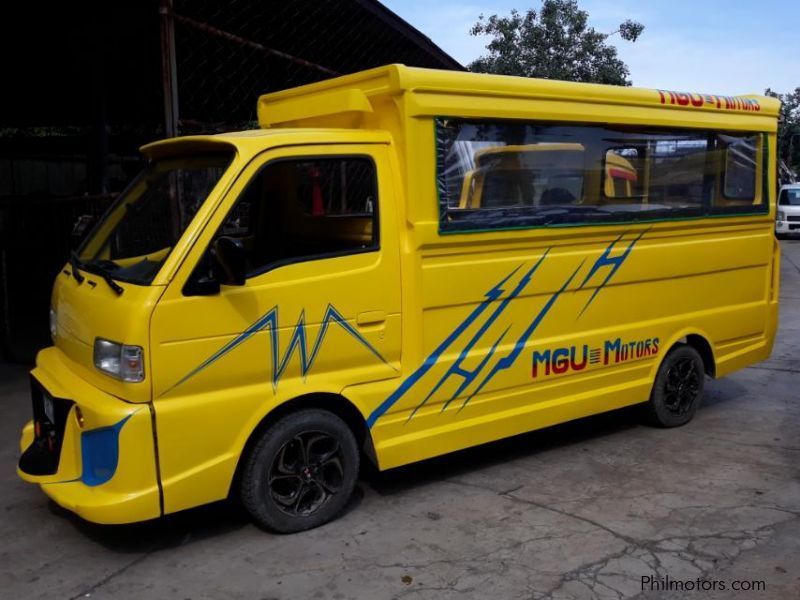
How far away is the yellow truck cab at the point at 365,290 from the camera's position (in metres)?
3.62

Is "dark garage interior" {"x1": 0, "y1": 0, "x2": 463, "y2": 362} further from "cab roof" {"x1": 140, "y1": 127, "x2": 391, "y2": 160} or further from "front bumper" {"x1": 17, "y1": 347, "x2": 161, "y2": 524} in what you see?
"front bumper" {"x1": 17, "y1": 347, "x2": 161, "y2": 524}

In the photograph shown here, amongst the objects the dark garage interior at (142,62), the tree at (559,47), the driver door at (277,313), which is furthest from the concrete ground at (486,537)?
the tree at (559,47)

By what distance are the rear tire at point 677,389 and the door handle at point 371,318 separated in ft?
8.31

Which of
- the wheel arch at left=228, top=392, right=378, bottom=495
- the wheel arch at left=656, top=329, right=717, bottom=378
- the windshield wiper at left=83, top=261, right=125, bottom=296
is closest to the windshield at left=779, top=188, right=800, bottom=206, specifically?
the wheel arch at left=656, top=329, right=717, bottom=378

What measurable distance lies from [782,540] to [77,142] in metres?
16.3

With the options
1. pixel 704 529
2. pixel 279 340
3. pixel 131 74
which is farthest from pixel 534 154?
pixel 131 74

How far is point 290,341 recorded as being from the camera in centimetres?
389

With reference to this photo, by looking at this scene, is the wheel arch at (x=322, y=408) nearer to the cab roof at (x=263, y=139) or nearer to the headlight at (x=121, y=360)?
the headlight at (x=121, y=360)

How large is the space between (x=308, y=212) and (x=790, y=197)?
26.9m

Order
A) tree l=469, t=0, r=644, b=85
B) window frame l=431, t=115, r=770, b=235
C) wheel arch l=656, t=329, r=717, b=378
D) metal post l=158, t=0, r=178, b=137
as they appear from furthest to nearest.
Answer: tree l=469, t=0, r=644, b=85 < metal post l=158, t=0, r=178, b=137 < wheel arch l=656, t=329, r=717, b=378 < window frame l=431, t=115, r=770, b=235

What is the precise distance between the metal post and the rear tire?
4.35 meters

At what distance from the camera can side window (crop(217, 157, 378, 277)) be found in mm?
4195

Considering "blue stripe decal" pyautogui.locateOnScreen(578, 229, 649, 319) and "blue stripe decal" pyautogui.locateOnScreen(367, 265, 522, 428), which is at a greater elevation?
"blue stripe decal" pyautogui.locateOnScreen(578, 229, 649, 319)

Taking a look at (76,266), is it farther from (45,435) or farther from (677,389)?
(677,389)
